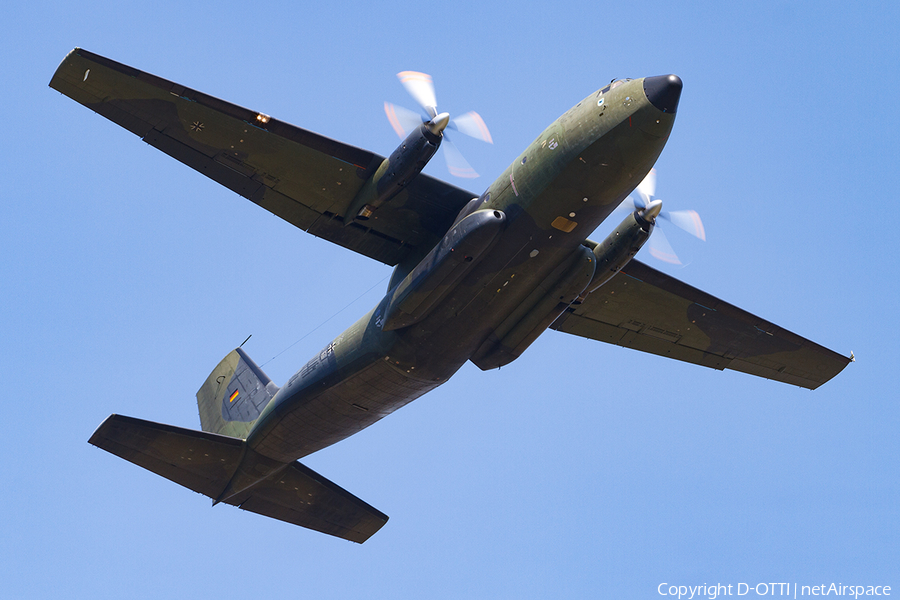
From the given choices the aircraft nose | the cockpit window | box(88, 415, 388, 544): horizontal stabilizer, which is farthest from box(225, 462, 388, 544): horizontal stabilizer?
the aircraft nose

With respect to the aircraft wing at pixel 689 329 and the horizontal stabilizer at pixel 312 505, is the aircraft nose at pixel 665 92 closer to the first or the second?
the aircraft wing at pixel 689 329

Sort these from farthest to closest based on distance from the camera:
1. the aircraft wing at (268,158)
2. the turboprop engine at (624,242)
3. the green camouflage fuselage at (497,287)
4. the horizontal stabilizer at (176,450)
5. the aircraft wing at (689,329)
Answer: the aircraft wing at (689,329) < the horizontal stabilizer at (176,450) < the turboprop engine at (624,242) < the aircraft wing at (268,158) < the green camouflage fuselage at (497,287)

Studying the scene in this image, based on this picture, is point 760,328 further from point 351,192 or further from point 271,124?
point 271,124

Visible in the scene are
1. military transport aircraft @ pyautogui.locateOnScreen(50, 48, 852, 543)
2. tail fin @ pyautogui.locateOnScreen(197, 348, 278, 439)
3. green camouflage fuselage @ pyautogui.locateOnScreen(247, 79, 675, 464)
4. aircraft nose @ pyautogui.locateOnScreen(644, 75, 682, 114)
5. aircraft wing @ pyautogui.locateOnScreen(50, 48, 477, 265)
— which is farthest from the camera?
tail fin @ pyautogui.locateOnScreen(197, 348, 278, 439)

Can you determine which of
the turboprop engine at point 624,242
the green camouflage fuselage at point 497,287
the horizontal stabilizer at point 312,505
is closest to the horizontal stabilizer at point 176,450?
the green camouflage fuselage at point 497,287

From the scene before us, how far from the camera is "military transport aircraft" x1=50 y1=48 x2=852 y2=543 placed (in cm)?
1938

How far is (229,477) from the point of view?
81.7 ft

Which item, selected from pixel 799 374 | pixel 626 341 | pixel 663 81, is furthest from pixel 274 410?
pixel 799 374

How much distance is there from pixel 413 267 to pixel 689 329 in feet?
29.3

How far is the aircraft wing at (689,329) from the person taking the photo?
24.6m

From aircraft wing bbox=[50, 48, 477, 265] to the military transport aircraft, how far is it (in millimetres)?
38

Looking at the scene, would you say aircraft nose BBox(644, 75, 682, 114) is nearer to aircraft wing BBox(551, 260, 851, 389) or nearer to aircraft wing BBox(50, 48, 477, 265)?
aircraft wing BBox(50, 48, 477, 265)

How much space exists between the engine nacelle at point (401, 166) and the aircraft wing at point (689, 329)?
22.8 feet

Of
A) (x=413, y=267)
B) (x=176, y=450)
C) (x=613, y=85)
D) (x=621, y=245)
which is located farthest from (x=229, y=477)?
(x=613, y=85)
